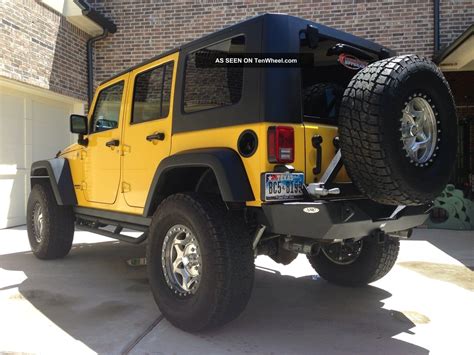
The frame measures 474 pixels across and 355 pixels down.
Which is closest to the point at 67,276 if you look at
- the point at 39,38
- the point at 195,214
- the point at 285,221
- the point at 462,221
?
the point at 195,214

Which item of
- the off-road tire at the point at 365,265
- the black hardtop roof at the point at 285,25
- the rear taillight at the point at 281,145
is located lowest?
the off-road tire at the point at 365,265

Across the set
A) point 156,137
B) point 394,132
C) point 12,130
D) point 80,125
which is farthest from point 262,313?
point 12,130

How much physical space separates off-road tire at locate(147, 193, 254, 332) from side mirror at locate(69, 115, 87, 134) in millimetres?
2149

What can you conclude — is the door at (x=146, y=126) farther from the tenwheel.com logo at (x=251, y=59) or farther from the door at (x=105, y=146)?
the tenwheel.com logo at (x=251, y=59)

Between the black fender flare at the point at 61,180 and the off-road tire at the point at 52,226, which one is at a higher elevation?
the black fender flare at the point at 61,180

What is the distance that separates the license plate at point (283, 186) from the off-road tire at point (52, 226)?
341 cm

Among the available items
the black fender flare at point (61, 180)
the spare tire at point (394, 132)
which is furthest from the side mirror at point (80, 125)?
the spare tire at point (394, 132)

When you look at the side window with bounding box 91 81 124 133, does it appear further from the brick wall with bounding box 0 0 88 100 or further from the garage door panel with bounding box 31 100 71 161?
the garage door panel with bounding box 31 100 71 161

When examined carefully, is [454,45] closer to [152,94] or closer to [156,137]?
[152,94]

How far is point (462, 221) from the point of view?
8.10m

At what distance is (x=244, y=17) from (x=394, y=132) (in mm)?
7138

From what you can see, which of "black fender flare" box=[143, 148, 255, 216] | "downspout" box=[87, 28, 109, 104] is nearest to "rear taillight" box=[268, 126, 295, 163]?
"black fender flare" box=[143, 148, 255, 216]

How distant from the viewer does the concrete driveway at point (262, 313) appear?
285 cm

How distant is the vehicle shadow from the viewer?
9.34ft
